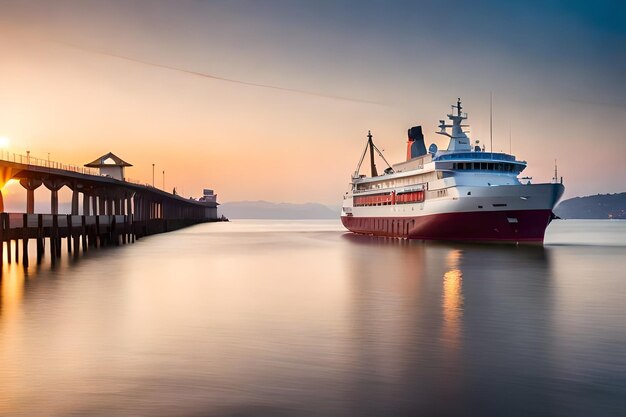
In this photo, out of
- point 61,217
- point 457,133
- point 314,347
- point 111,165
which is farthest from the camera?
point 111,165

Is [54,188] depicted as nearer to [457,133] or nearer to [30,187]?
[30,187]

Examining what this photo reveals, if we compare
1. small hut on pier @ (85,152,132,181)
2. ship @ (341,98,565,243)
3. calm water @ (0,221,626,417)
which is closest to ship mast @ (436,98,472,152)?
ship @ (341,98,565,243)

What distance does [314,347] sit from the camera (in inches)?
616

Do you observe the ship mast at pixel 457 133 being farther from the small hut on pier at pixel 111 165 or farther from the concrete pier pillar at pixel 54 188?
the small hut on pier at pixel 111 165

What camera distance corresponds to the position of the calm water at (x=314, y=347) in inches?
423

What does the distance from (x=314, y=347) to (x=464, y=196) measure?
43.2 meters

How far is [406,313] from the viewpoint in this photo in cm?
2139

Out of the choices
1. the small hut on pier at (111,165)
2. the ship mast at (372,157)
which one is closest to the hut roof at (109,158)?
the small hut on pier at (111,165)

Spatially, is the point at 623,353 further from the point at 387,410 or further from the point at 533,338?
the point at 387,410

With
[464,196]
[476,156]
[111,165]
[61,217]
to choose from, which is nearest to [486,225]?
[464,196]

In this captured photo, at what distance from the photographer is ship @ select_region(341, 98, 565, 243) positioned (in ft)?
175

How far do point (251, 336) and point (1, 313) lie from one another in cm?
1169

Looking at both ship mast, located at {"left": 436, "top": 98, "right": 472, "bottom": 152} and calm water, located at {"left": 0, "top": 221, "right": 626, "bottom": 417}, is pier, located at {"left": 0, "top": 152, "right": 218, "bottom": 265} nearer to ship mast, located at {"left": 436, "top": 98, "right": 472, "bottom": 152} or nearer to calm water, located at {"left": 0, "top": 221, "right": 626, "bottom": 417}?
calm water, located at {"left": 0, "top": 221, "right": 626, "bottom": 417}

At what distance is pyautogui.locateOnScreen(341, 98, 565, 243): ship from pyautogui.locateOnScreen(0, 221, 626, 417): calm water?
21229mm
